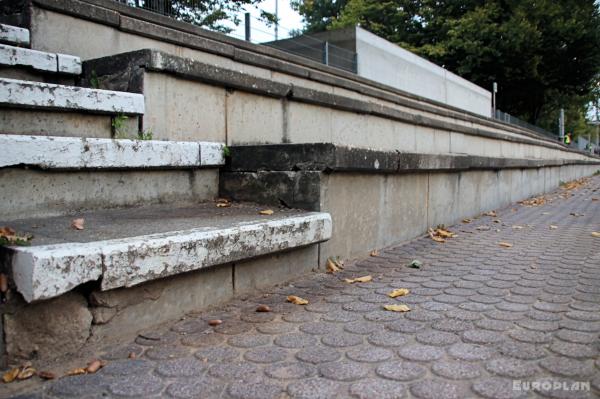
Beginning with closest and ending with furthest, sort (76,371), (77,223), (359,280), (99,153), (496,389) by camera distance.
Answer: (496,389) < (76,371) < (77,223) < (99,153) < (359,280)

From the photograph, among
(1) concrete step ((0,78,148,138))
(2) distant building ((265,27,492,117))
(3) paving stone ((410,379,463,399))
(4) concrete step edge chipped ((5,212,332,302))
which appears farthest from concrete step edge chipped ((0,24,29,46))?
(2) distant building ((265,27,492,117))

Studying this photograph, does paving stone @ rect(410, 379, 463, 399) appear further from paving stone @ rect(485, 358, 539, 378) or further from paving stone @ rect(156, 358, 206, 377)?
paving stone @ rect(156, 358, 206, 377)

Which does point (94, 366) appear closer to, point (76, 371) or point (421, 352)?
point (76, 371)

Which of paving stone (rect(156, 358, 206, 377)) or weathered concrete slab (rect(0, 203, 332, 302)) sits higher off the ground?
weathered concrete slab (rect(0, 203, 332, 302))

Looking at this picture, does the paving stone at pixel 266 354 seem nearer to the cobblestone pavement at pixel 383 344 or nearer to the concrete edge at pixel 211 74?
the cobblestone pavement at pixel 383 344

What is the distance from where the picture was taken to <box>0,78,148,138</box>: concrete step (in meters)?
2.68

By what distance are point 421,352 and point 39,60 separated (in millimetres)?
3214

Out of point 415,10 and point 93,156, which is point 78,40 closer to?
point 93,156

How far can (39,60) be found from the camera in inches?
133

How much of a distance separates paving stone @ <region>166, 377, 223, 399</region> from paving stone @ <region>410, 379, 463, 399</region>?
74cm

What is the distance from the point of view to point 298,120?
4.62m

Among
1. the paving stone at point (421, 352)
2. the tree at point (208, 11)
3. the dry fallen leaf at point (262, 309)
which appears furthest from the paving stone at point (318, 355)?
the tree at point (208, 11)

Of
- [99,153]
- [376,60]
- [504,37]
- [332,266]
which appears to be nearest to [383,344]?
[332,266]

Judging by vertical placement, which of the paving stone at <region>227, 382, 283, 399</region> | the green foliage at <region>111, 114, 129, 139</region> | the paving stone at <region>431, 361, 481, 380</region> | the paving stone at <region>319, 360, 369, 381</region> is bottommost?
the paving stone at <region>227, 382, 283, 399</region>
